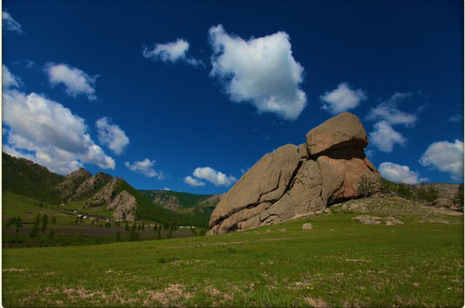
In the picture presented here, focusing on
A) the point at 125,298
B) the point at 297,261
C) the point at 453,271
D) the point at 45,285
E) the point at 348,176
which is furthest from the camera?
the point at 348,176

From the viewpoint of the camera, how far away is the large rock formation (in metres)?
103

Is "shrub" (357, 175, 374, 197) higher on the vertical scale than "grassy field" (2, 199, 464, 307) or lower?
higher

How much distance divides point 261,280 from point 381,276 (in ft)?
30.4

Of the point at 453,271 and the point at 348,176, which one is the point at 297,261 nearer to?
the point at 453,271

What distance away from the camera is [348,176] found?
104 metres

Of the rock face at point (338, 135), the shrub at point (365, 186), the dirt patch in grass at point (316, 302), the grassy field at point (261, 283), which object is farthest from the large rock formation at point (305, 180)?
the dirt patch in grass at point (316, 302)

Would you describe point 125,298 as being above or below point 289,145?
below

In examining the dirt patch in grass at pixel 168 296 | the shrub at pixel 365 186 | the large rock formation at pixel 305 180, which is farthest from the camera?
the large rock formation at pixel 305 180

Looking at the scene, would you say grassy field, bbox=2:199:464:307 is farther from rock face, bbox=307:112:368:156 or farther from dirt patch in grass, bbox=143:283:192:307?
rock face, bbox=307:112:368:156

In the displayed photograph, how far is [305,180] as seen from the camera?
108 m

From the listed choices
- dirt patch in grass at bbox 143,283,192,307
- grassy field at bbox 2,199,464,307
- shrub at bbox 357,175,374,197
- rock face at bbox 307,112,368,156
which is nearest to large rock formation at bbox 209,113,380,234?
rock face at bbox 307,112,368,156

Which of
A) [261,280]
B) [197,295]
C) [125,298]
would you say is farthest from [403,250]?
[125,298]

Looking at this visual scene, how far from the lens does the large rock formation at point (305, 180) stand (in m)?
103

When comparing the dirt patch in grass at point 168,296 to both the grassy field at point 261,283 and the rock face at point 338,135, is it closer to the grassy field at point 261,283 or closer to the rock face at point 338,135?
the grassy field at point 261,283
